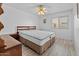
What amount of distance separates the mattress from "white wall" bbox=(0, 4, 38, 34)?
11 cm

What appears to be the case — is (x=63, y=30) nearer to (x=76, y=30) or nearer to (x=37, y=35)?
(x=76, y=30)

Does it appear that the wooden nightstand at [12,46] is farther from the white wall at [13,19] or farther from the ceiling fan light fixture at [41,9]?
the ceiling fan light fixture at [41,9]

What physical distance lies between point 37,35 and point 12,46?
1.08ft

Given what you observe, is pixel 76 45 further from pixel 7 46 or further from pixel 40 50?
pixel 7 46

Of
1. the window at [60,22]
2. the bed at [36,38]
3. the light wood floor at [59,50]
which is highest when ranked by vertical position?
the window at [60,22]

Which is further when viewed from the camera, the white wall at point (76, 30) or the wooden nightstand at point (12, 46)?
the white wall at point (76, 30)

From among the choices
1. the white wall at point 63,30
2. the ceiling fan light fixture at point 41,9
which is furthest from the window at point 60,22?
the ceiling fan light fixture at point 41,9

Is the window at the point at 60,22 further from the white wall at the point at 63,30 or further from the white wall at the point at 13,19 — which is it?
the white wall at the point at 13,19

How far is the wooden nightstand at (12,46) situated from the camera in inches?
52.9

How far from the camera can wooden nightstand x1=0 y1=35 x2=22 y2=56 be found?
52.9 inches

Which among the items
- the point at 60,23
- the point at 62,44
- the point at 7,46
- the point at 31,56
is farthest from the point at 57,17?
the point at 7,46

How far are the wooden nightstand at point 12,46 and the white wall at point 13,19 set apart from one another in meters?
0.08

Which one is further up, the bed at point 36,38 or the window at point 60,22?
the window at point 60,22

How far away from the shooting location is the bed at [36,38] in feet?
4.70
